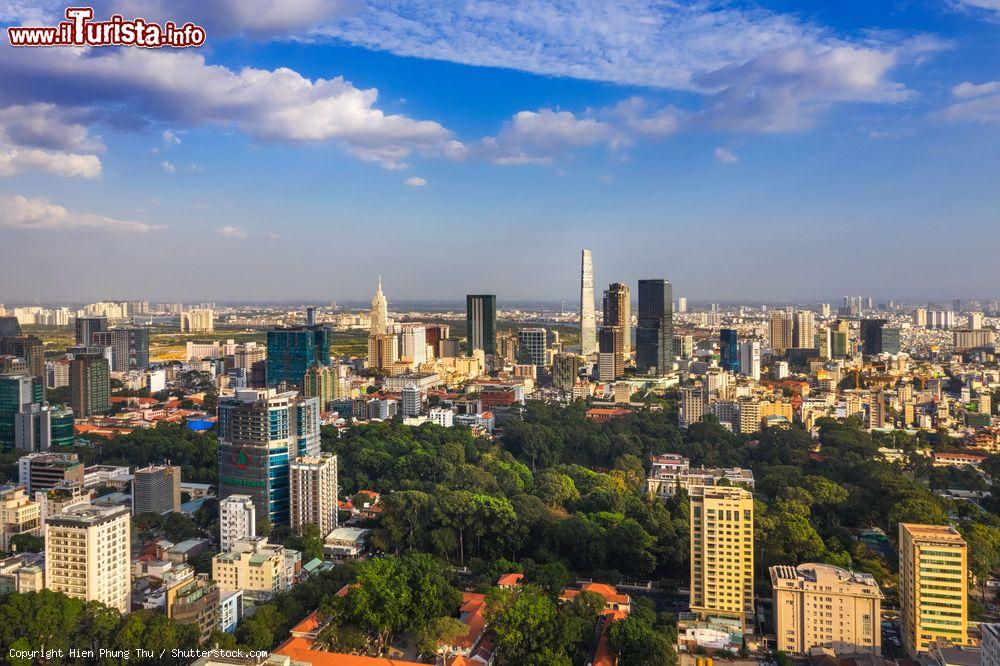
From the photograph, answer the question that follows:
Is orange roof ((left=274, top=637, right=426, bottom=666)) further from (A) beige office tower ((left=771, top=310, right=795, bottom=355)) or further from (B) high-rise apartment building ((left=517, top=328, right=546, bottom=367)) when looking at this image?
(A) beige office tower ((left=771, top=310, right=795, bottom=355))

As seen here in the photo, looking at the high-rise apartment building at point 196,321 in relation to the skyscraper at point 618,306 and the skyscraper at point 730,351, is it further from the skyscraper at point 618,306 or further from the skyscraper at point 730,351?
the skyscraper at point 730,351

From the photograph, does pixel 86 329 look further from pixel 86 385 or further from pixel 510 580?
pixel 510 580

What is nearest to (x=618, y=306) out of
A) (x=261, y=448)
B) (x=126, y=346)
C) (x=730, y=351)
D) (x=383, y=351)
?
(x=730, y=351)

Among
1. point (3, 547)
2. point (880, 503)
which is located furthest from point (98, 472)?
point (880, 503)

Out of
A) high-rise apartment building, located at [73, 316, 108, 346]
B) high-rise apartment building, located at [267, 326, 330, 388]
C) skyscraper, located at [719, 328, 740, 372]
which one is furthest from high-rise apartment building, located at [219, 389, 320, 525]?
skyscraper, located at [719, 328, 740, 372]

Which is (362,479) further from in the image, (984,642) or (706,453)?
(984,642)

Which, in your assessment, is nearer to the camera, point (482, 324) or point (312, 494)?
point (312, 494)
